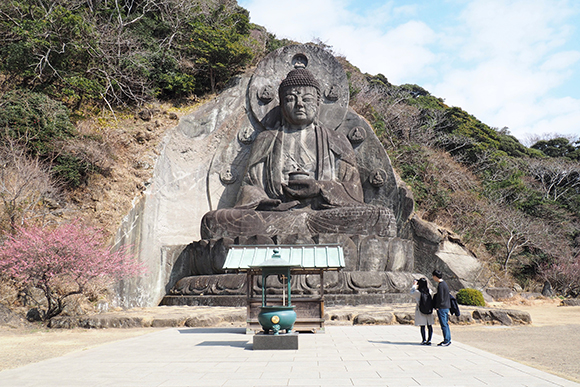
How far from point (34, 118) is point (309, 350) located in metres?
9.57

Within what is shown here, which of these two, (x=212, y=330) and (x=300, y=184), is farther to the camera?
(x=300, y=184)

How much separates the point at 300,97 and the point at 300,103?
0.57 ft

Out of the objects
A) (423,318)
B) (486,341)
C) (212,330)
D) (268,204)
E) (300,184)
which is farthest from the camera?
(300,184)

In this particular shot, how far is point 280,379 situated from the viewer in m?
3.56

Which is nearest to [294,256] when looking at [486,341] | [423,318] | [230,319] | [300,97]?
[423,318]

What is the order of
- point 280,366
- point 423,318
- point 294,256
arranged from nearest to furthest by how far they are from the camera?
point 280,366 < point 423,318 < point 294,256

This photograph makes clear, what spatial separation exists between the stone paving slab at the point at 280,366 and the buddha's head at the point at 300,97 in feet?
25.9

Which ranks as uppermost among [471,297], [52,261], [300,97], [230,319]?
[300,97]

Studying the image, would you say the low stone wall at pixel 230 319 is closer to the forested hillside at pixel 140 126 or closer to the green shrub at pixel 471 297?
the green shrub at pixel 471 297

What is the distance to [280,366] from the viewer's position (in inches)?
160

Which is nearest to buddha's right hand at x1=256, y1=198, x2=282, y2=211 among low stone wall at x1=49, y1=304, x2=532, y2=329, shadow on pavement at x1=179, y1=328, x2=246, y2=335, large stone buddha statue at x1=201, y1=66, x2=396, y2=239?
large stone buddha statue at x1=201, y1=66, x2=396, y2=239

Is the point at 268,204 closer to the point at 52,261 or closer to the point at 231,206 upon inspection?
the point at 231,206

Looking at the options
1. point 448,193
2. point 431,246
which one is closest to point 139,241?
point 431,246

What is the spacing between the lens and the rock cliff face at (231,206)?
9.96 m
